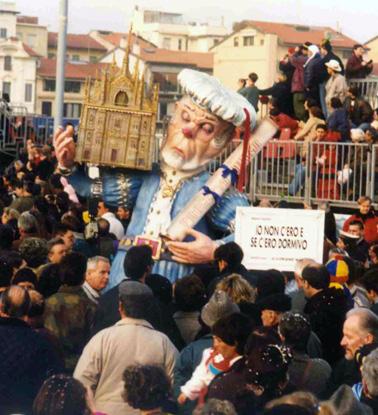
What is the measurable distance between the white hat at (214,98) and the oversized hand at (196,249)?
38.0 inches

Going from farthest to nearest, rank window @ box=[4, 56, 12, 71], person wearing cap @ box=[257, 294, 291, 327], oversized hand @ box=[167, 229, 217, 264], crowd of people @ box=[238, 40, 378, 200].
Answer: window @ box=[4, 56, 12, 71] → crowd of people @ box=[238, 40, 378, 200] → oversized hand @ box=[167, 229, 217, 264] → person wearing cap @ box=[257, 294, 291, 327]

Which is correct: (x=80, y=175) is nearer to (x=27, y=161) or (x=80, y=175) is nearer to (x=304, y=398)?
(x=304, y=398)

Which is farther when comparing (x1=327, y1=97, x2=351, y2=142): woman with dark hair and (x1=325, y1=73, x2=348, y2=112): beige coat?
(x1=325, y1=73, x2=348, y2=112): beige coat

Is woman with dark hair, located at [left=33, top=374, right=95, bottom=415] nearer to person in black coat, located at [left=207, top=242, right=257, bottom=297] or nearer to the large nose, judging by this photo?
person in black coat, located at [left=207, top=242, right=257, bottom=297]

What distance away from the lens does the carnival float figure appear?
1195 centimetres

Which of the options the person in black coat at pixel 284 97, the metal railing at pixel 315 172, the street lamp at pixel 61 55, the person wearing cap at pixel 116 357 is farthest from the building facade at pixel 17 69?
the person wearing cap at pixel 116 357

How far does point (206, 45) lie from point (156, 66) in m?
31.3

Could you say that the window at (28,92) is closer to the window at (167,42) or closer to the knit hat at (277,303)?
the window at (167,42)

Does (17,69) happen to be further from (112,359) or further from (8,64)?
(112,359)

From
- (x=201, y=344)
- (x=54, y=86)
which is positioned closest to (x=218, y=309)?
(x=201, y=344)

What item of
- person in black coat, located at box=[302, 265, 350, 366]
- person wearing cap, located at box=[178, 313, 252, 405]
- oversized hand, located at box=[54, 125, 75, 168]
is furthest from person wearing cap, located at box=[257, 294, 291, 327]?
oversized hand, located at box=[54, 125, 75, 168]

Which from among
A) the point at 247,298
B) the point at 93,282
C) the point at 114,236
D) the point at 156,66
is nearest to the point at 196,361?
the point at 247,298

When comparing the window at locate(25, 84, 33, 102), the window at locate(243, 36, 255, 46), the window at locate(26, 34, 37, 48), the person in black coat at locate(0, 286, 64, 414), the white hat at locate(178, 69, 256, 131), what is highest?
the window at locate(26, 34, 37, 48)

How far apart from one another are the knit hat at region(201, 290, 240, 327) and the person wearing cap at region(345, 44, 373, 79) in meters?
13.0
